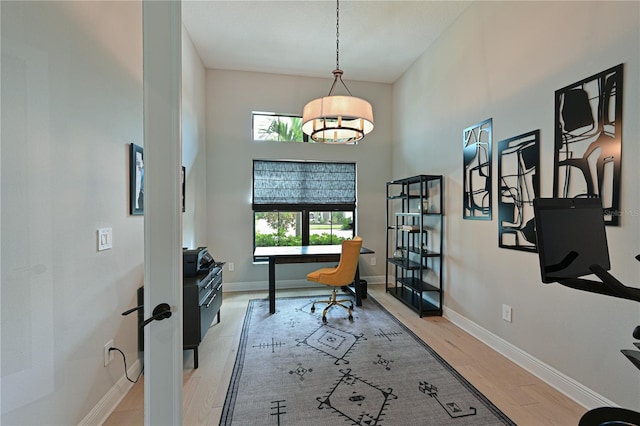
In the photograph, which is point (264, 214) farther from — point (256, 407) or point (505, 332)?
point (505, 332)

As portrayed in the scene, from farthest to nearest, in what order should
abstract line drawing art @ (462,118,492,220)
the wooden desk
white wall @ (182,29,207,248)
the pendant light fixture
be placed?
the wooden desk < white wall @ (182,29,207,248) < abstract line drawing art @ (462,118,492,220) < the pendant light fixture

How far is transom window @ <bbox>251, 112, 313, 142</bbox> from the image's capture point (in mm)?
4398

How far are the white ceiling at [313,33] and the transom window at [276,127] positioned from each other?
0.69 meters

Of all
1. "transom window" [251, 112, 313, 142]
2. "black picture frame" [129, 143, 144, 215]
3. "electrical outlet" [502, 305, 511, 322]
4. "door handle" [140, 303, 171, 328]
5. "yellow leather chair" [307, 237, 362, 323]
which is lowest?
"electrical outlet" [502, 305, 511, 322]

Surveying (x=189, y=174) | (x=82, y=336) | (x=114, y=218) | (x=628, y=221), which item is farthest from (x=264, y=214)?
(x=628, y=221)

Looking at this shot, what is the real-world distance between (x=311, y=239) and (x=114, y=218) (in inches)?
123

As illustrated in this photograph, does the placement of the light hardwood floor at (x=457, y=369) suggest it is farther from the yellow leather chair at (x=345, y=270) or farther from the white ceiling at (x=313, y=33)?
the white ceiling at (x=313, y=33)

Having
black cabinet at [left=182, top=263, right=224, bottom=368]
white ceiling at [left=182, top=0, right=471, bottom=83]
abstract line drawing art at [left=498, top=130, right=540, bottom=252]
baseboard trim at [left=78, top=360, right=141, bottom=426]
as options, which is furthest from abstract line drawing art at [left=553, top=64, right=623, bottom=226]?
baseboard trim at [left=78, top=360, right=141, bottom=426]

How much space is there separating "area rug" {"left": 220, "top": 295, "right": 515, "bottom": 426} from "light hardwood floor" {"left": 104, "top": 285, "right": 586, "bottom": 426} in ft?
0.29

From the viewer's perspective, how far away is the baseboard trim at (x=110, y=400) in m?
1.54

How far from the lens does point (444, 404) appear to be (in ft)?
5.90

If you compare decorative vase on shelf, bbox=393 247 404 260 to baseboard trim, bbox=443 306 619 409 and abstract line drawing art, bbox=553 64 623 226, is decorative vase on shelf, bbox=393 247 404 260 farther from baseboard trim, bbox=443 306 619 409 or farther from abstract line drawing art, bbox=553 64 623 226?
abstract line drawing art, bbox=553 64 623 226

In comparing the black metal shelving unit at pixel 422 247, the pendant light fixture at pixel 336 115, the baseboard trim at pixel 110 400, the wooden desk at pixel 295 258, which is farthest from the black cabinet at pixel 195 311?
the black metal shelving unit at pixel 422 247

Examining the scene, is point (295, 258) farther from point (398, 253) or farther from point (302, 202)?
point (398, 253)
